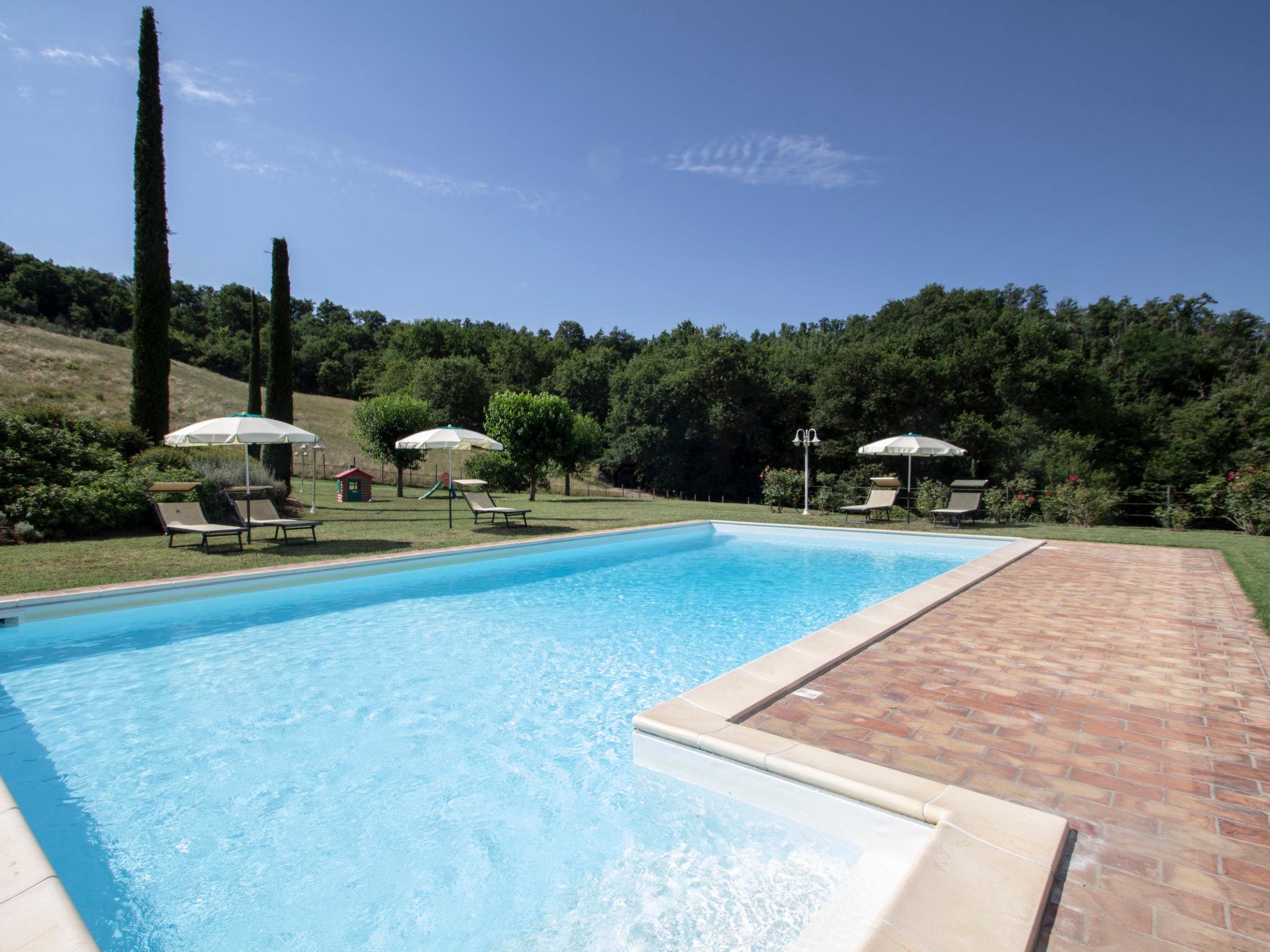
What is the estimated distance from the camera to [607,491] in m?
30.3

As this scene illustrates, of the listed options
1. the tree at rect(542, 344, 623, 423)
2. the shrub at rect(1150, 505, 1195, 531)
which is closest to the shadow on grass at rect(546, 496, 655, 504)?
the shrub at rect(1150, 505, 1195, 531)

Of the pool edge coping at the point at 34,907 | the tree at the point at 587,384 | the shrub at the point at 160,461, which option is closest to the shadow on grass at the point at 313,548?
the shrub at the point at 160,461

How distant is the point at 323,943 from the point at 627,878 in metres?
1.11

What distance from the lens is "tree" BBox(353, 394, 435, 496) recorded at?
23125 mm

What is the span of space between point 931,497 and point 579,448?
1156cm

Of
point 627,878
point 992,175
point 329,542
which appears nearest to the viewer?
point 627,878

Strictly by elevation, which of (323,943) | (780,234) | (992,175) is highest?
(992,175)

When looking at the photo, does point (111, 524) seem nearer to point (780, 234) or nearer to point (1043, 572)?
point (1043, 572)

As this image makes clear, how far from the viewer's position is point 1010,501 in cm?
1441

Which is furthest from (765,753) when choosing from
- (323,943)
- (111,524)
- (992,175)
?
(992,175)

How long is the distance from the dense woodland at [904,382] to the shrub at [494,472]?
33.1ft

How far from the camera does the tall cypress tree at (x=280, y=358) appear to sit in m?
18.2

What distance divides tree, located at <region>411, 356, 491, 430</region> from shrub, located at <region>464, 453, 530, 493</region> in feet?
50.1

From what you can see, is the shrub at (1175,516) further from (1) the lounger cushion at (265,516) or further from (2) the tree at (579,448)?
(1) the lounger cushion at (265,516)
